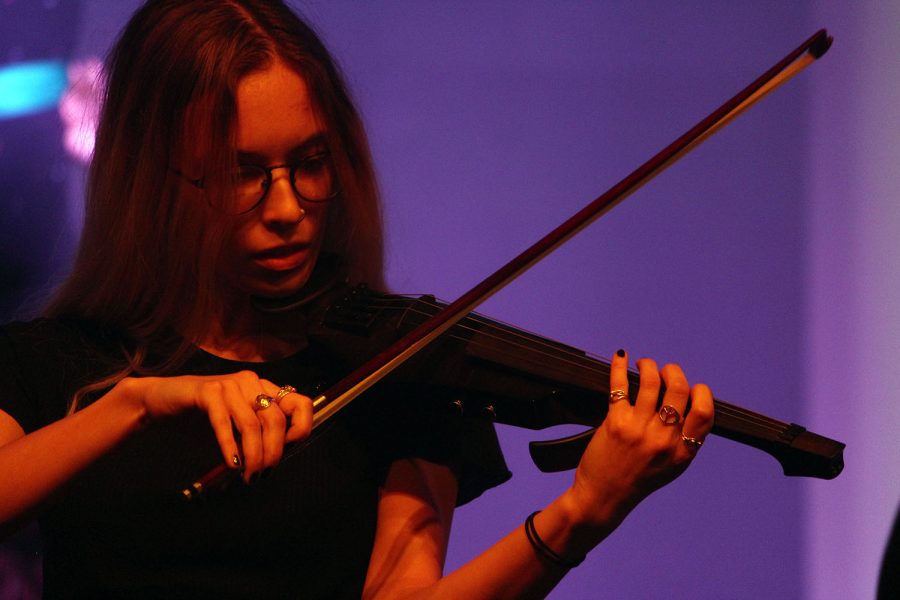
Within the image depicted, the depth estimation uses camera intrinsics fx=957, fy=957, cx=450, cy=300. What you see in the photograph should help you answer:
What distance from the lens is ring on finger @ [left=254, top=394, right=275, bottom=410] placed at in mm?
649

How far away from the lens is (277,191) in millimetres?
869

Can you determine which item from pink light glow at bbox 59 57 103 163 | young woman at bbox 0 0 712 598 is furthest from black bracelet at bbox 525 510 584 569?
pink light glow at bbox 59 57 103 163

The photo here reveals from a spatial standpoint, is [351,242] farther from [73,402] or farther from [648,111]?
[648,111]

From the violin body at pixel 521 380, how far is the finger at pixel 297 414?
0.19 m

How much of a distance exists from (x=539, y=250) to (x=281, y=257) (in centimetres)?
25

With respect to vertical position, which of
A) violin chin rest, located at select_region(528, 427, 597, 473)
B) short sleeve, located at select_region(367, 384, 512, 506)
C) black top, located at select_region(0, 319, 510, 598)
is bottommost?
black top, located at select_region(0, 319, 510, 598)

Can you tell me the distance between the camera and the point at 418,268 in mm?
1440

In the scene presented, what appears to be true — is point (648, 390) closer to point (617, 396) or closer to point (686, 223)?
point (617, 396)

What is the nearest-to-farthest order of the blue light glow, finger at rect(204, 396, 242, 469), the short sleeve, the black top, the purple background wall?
finger at rect(204, 396, 242, 469)
the black top
the short sleeve
the blue light glow
the purple background wall

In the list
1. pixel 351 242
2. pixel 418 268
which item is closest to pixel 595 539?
pixel 351 242

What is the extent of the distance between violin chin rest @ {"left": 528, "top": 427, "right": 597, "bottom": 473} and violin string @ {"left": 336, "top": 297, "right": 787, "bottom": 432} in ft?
0.18

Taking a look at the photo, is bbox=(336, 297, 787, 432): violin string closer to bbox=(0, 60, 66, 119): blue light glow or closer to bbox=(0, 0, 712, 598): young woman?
bbox=(0, 0, 712, 598): young woman

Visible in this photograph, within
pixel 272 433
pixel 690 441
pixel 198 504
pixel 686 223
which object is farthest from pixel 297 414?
pixel 686 223

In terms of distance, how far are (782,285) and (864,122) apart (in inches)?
10.8
